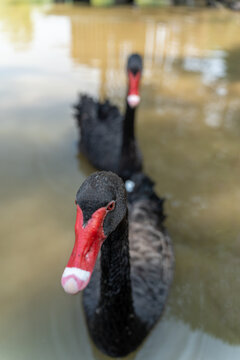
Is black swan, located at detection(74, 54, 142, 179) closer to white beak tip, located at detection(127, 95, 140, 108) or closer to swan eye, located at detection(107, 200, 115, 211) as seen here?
white beak tip, located at detection(127, 95, 140, 108)

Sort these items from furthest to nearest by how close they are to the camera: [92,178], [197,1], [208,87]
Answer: [197,1]
[208,87]
[92,178]

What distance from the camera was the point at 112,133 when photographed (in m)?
3.21

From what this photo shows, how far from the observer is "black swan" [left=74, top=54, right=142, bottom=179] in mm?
2496

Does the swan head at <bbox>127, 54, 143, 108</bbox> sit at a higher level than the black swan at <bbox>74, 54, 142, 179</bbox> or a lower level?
higher

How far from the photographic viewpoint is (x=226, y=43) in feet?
22.2

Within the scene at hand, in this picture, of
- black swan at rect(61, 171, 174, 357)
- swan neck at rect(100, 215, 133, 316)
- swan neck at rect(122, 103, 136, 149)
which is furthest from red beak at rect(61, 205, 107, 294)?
swan neck at rect(122, 103, 136, 149)

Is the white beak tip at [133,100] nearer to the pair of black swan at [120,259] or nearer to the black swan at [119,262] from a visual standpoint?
the pair of black swan at [120,259]

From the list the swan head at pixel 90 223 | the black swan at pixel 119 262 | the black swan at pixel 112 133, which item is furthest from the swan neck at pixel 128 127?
the swan head at pixel 90 223

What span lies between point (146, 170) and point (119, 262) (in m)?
1.76

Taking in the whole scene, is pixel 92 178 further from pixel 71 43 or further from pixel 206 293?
pixel 71 43

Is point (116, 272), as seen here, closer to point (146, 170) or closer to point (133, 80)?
point (133, 80)

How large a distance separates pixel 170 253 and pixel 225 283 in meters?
0.40

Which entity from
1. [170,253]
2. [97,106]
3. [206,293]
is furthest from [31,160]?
[206,293]

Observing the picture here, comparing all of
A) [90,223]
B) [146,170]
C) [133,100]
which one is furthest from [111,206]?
[146,170]
